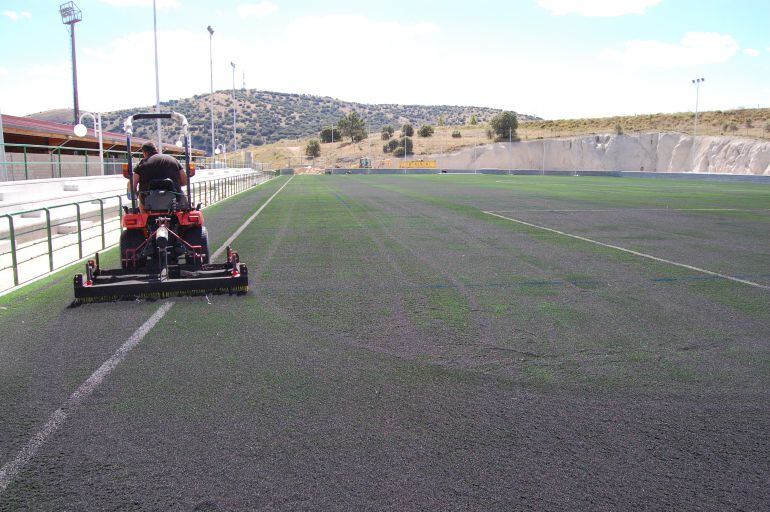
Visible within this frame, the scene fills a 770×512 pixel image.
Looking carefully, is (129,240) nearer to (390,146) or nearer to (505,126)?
(505,126)

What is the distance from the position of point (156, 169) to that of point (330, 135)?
143558 millimetres

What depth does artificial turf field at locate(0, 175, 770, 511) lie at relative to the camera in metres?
3.67

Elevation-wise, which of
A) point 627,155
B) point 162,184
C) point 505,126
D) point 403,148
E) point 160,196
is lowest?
point 160,196

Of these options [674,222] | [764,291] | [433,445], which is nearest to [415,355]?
[433,445]

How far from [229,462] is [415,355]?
2.48 meters

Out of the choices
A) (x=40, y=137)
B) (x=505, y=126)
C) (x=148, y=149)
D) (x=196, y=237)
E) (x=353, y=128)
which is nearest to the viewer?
(x=148, y=149)

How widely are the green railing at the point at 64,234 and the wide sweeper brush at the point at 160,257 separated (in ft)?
1.57

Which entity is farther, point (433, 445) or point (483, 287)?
point (483, 287)

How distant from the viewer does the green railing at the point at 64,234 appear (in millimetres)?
10277

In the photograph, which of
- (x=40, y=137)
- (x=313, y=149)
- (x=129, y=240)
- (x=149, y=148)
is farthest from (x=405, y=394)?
(x=313, y=149)

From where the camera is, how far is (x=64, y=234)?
41.6 ft

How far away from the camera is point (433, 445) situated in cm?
419

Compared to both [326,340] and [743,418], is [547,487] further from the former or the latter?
[326,340]

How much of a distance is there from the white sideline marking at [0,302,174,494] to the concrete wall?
283ft
